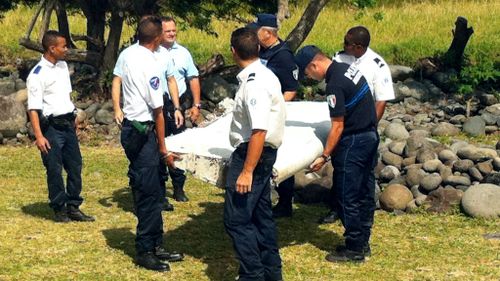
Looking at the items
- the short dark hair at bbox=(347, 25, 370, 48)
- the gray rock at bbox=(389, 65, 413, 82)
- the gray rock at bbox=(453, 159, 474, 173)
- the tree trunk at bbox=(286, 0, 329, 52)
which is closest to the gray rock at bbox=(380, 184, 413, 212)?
the gray rock at bbox=(453, 159, 474, 173)

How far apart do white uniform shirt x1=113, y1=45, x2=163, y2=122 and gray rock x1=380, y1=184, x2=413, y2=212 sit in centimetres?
324

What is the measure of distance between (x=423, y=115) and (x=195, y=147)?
8.19 meters


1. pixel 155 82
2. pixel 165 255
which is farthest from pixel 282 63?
pixel 165 255

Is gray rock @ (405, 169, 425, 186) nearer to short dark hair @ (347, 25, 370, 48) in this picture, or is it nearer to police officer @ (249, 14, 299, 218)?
police officer @ (249, 14, 299, 218)

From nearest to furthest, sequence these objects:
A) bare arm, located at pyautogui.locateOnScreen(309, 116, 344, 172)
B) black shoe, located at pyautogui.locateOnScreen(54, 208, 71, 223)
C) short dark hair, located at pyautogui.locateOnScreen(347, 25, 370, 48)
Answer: bare arm, located at pyautogui.locateOnScreen(309, 116, 344, 172) → short dark hair, located at pyautogui.locateOnScreen(347, 25, 370, 48) → black shoe, located at pyautogui.locateOnScreen(54, 208, 71, 223)

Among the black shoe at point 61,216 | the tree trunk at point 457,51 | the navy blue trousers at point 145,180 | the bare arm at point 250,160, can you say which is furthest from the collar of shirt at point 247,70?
the tree trunk at point 457,51

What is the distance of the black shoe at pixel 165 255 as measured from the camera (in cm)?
730

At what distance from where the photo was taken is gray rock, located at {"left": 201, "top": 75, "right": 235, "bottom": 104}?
50.0ft

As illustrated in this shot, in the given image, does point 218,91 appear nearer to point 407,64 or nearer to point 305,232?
point 407,64

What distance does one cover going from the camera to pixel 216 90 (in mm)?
15312

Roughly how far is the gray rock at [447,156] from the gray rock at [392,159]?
455 mm

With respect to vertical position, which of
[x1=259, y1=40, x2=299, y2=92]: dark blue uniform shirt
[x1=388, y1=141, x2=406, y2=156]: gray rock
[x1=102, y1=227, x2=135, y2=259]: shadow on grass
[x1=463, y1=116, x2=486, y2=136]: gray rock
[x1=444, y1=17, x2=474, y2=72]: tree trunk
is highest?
[x1=259, y1=40, x2=299, y2=92]: dark blue uniform shirt

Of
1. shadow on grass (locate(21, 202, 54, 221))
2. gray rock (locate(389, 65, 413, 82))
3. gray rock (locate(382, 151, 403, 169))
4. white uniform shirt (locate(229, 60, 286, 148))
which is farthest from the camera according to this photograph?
gray rock (locate(389, 65, 413, 82))

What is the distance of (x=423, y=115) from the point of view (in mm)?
14711
